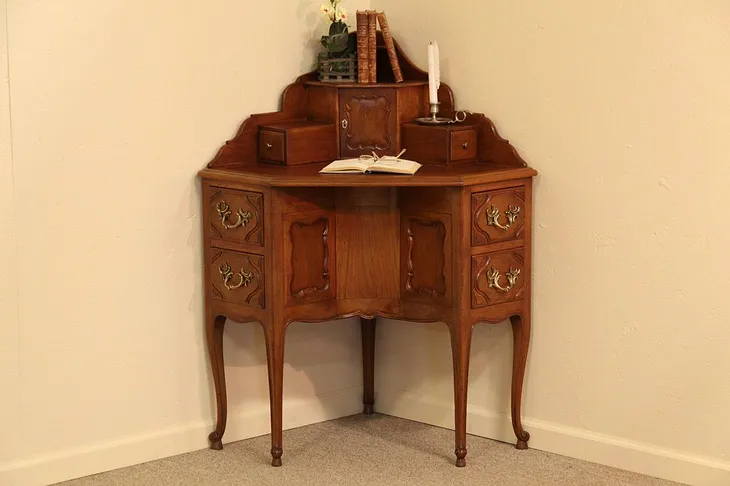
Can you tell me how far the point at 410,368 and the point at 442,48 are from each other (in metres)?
1.13

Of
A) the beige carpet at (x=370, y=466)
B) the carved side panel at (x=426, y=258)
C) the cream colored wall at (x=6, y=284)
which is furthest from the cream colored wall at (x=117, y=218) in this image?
the carved side panel at (x=426, y=258)

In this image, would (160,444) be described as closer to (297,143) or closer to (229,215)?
(229,215)

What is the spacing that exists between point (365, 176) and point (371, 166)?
5 centimetres

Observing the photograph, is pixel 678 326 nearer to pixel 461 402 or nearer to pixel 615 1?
pixel 461 402

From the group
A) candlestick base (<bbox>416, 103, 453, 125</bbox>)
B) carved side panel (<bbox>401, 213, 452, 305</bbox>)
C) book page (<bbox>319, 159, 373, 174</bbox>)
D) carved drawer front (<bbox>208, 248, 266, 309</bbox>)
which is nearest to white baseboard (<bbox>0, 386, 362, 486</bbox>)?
carved drawer front (<bbox>208, 248, 266, 309</bbox>)

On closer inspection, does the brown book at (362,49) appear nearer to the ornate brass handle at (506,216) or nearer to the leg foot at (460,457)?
the ornate brass handle at (506,216)

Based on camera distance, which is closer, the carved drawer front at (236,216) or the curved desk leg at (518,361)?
the carved drawer front at (236,216)

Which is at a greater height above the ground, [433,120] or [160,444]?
[433,120]

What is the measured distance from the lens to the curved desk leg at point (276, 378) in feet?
10.6

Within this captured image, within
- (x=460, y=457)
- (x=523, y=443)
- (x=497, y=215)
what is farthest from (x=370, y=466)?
(x=497, y=215)

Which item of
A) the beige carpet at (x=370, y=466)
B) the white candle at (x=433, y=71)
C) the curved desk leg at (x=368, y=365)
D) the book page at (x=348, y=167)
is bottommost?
the beige carpet at (x=370, y=466)

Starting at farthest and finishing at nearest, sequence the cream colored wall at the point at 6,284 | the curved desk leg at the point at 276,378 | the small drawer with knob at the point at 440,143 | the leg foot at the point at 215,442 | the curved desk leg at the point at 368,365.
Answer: the curved desk leg at the point at 368,365
the leg foot at the point at 215,442
the small drawer with knob at the point at 440,143
the curved desk leg at the point at 276,378
the cream colored wall at the point at 6,284

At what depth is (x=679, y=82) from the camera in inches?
120

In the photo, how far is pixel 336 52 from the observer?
3576 millimetres
